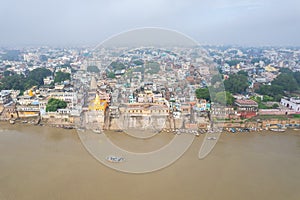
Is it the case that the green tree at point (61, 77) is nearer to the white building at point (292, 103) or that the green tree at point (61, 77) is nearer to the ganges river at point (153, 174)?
the ganges river at point (153, 174)

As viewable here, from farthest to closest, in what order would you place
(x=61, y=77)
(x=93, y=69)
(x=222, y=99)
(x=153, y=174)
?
(x=61, y=77) → (x=93, y=69) → (x=222, y=99) → (x=153, y=174)

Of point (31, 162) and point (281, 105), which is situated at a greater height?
point (281, 105)

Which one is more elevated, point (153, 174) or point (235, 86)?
Answer: point (235, 86)

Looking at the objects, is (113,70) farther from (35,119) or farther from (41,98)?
(35,119)

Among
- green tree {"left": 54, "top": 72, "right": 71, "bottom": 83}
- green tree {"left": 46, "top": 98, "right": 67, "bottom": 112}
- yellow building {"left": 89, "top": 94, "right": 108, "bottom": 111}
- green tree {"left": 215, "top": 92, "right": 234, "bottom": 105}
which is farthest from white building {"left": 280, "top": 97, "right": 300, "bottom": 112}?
green tree {"left": 54, "top": 72, "right": 71, "bottom": 83}

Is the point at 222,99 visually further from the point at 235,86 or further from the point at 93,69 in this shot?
the point at 93,69

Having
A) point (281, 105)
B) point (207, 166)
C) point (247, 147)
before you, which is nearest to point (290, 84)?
point (281, 105)

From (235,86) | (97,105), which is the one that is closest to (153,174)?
(97,105)

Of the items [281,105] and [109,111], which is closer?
[109,111]

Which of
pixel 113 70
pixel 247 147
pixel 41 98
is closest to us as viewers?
pixel 247 147
